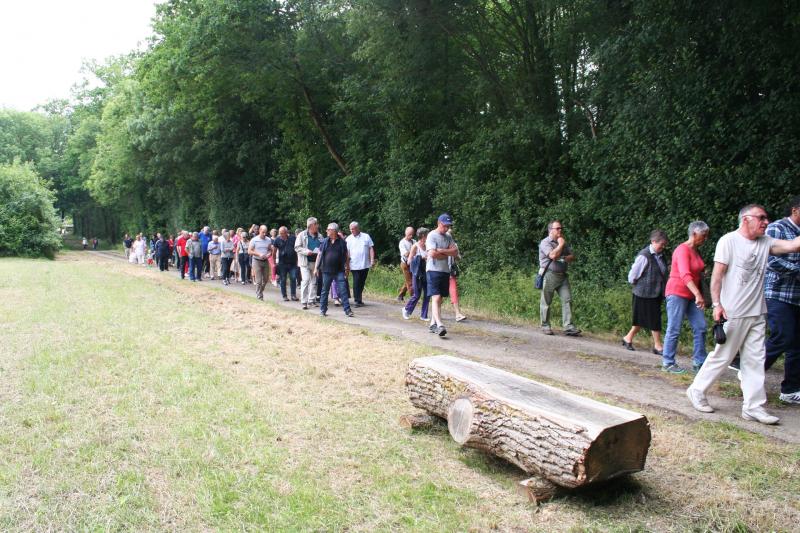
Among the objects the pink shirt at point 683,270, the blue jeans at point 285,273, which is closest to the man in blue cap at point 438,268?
the pink shirt at point 683,270

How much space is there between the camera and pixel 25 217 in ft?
125

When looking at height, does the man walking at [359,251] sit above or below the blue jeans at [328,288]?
above

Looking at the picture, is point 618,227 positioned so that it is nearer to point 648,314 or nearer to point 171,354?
point 648,314

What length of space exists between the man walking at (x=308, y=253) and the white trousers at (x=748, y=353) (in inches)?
363

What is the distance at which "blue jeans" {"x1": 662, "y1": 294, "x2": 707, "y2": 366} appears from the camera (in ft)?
23.6

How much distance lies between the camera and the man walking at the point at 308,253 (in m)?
13.2

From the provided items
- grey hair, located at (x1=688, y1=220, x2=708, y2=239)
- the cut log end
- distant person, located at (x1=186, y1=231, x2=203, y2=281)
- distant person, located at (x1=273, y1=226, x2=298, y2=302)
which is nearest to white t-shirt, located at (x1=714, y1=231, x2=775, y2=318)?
grey hair, located at (x1=688, y1=220, x2=708, y2=239)

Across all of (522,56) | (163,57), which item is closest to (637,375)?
(522,56)

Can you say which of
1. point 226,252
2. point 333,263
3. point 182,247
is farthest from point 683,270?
point 182,247

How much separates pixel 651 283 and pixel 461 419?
497 centimetres

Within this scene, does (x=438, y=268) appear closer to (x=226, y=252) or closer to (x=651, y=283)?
(x=651, y=283)

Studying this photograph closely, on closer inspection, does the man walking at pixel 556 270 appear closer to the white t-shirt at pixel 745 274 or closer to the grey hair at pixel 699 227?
the grey hair at pixel 699 227

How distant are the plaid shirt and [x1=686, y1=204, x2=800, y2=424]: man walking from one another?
0.52 m

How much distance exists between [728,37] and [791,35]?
2.94ft
